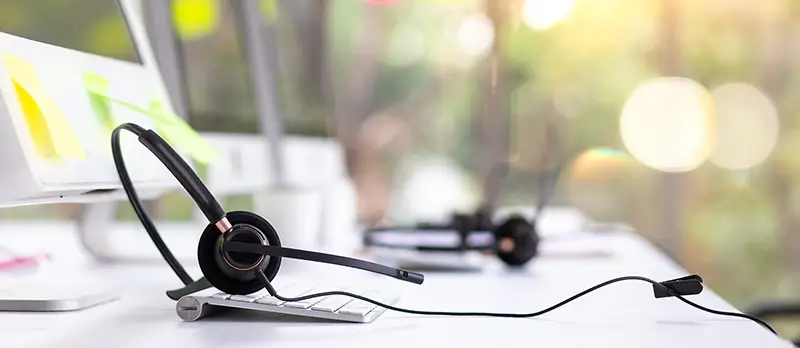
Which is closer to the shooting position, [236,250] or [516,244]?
[236,250]

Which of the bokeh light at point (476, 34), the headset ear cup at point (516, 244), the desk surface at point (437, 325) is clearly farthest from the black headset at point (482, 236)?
the bokeh light at point (476, 34)

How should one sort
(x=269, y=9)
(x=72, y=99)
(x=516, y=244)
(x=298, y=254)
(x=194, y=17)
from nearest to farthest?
1. (x=298, y=254)
2. (x=72, y=99)
3. (x=516, y=244)
4. (x=194, y=17)
5. (x=269, y=9)

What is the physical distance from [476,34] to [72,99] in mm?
2422

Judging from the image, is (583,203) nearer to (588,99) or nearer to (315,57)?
(588,99)

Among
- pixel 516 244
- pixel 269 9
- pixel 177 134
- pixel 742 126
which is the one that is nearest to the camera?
pixel 177 134

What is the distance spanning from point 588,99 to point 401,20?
79cm

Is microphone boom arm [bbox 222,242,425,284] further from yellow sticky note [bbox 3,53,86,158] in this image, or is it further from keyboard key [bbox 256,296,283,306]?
yellow sticky note [bbox 3,53,86,158]

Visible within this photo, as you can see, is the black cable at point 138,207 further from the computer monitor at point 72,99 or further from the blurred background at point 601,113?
the blurred background at point 601,113

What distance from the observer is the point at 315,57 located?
1909 mm

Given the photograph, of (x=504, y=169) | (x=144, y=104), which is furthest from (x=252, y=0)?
(x=504, y=169)

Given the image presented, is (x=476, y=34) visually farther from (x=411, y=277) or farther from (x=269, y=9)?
(x=411, y=277)

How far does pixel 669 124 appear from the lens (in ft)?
9.73

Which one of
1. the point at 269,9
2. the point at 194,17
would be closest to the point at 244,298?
the point at 194,17

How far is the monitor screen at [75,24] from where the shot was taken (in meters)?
0.64
